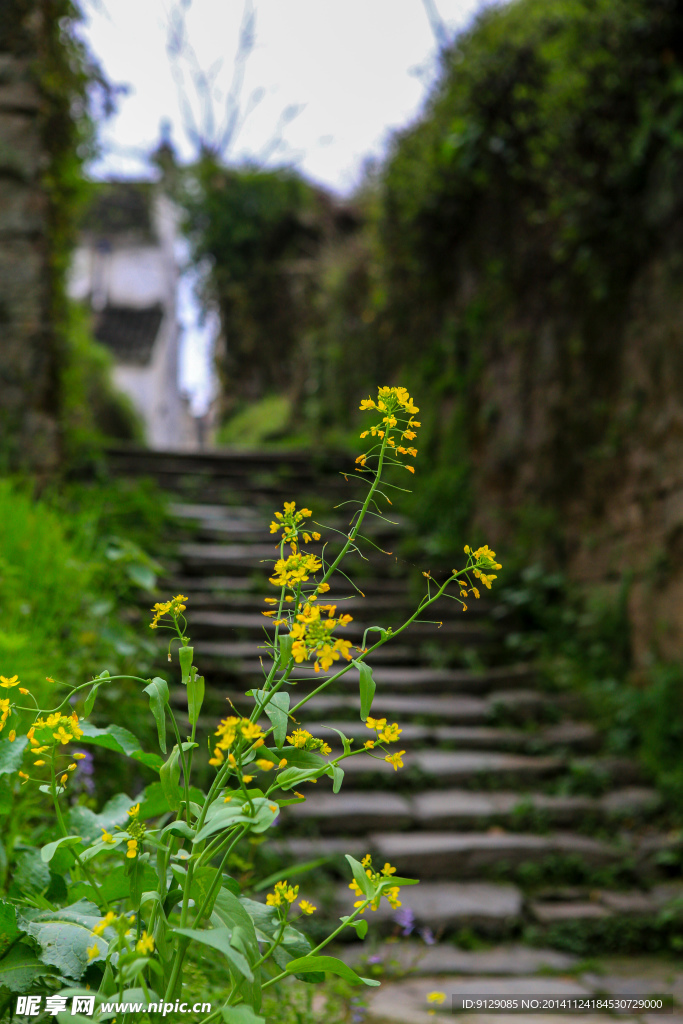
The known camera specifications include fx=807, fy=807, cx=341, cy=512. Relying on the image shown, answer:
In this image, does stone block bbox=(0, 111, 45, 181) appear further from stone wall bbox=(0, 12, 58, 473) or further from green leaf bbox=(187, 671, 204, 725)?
green leaf bbox=(187, 671, 204, 725)

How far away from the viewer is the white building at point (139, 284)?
16.5 metres

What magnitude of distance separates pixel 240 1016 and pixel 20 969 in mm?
336

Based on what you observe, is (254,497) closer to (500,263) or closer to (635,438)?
(500,263)

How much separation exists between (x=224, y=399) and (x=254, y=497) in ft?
26.5

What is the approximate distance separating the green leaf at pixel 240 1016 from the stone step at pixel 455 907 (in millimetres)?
1781

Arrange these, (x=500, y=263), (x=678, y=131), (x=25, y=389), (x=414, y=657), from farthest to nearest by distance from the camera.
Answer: (x=500, y=263) → (x=414, y=657) → (x=25, y=389) → (x=678, y=131)

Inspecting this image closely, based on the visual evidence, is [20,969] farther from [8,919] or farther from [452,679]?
[452,679]

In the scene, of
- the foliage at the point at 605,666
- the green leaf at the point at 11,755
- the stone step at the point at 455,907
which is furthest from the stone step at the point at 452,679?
the green leaf at the point at 11,755

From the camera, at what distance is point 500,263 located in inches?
196

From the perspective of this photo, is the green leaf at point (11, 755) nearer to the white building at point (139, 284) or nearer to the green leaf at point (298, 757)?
the green leaf at point (298, 757)

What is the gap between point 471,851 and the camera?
9.32 ft

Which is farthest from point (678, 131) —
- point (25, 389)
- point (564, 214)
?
point (25, 389)

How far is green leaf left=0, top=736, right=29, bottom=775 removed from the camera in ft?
3.38

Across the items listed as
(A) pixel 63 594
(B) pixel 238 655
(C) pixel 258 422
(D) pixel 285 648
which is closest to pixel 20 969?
(D) pixel 285 648
